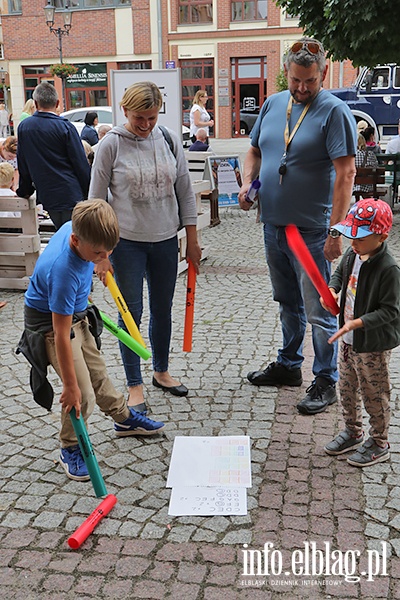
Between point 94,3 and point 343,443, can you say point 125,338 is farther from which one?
point 94,3

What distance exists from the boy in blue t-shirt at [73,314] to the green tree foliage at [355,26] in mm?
7221

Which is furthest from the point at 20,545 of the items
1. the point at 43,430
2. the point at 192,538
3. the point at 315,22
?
the point at 315,22

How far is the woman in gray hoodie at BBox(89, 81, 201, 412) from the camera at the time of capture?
371 centimetres

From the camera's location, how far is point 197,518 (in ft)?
10.0

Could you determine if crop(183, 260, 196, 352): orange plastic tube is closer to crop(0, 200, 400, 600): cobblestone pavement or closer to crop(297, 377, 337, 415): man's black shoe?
crop(0, 200, 400, 600): cobblestone pavement

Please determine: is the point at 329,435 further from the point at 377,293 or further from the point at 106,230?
the point at 106,230

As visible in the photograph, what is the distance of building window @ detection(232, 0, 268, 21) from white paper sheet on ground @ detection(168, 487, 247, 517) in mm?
30734

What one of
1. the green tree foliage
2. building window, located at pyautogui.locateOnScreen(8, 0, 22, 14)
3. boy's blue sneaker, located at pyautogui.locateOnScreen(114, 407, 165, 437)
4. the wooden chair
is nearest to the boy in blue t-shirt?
boy's blue sneaker, located at pyautogui.locateOnScreen(114, 407, 165, 437)

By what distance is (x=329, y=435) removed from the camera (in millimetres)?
3795

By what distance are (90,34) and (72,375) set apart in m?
32.2

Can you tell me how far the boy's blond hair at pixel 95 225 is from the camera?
2803 millimetres

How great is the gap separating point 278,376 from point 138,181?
1.63m

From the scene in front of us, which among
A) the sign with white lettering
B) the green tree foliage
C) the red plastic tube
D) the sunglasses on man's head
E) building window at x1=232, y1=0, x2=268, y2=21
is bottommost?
the red plastic tube
